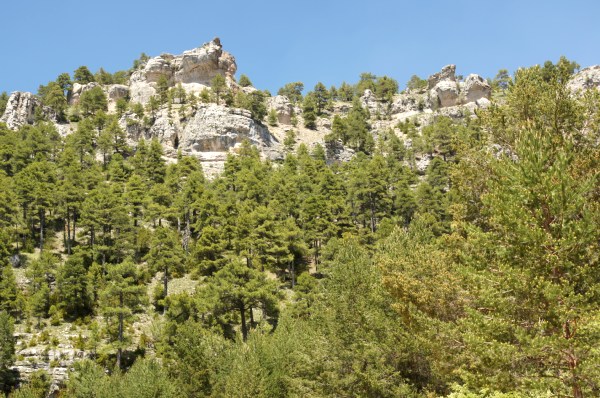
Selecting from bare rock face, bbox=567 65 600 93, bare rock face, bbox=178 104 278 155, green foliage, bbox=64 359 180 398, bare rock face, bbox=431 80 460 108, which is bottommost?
green foliage, bbox=64 359 180 398

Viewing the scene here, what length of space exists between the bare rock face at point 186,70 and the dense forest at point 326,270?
3605 cm

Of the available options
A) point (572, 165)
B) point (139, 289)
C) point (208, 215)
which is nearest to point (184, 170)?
point (208, 215)

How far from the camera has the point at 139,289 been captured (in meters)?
41.2

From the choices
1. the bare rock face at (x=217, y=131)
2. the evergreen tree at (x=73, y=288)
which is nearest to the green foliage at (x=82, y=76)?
the bare rock face at (x=217, y=131)

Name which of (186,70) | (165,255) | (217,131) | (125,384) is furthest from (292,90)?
(125,384)

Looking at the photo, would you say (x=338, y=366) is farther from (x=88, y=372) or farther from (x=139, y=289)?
(x=139, y=289)

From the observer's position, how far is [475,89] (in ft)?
372

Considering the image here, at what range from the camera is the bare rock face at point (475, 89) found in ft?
371

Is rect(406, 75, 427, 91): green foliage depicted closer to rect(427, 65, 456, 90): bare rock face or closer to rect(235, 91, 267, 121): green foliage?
rect(427, 65, 456, 90): bare rock face

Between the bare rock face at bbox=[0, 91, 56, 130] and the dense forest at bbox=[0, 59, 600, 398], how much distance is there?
75.4 feet

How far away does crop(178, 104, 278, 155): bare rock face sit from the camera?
91.9 metres

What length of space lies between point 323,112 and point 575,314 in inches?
4717

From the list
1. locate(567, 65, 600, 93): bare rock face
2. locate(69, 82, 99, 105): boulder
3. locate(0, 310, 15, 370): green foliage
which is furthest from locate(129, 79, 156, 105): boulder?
locate(567, 65, 600, 93): bare rock face

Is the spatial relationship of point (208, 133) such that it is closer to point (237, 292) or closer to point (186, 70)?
point (186, 70)
